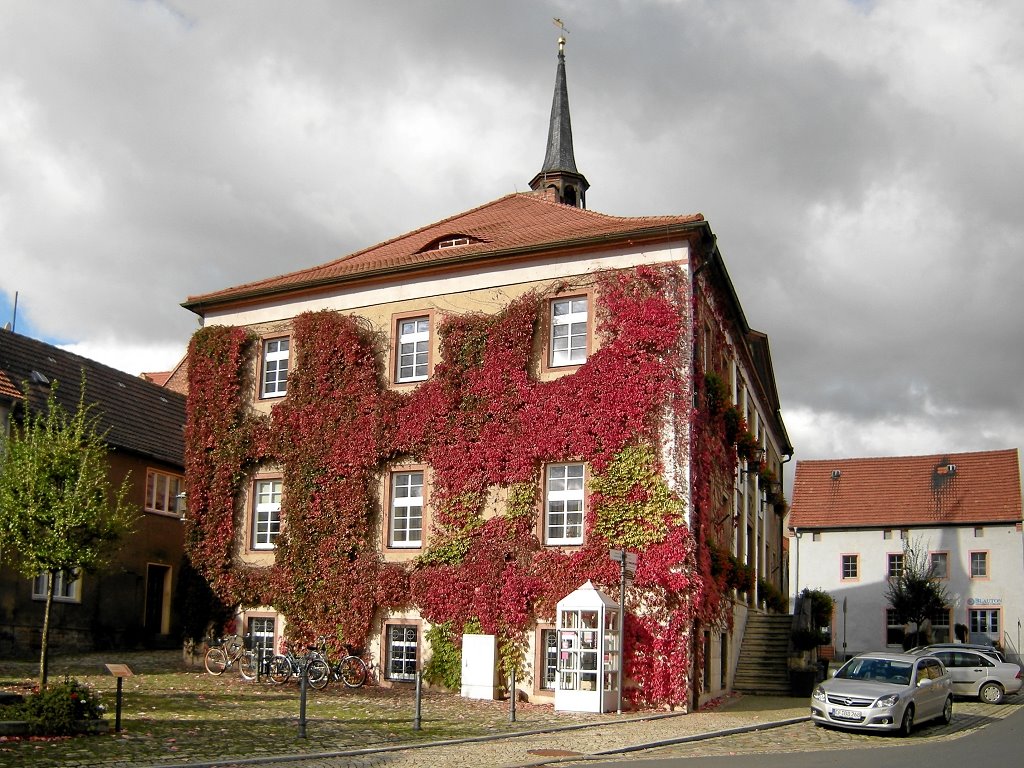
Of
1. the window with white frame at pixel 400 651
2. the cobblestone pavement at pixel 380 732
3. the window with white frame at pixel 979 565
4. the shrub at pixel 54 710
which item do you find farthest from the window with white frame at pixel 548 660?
the window with white frame at pixel 979 565

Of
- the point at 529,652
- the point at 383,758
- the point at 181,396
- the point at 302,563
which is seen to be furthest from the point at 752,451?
the point at 181,396

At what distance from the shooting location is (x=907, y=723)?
18.1 metres

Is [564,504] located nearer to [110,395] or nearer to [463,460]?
[463,460]

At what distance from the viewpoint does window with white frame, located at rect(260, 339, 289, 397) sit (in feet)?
88.4

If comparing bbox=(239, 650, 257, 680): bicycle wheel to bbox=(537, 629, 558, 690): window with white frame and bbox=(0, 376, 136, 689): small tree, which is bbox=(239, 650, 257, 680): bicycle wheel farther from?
bbox=(0, 376, 136, 689): small tree

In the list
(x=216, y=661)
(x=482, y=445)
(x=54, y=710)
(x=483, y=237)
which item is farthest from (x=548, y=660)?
(x=54, y=710)

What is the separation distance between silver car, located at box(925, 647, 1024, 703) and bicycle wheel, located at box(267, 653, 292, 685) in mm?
15902

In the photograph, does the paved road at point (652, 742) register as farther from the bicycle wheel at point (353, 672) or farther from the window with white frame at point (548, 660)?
the bicycle wheel at point (353, 672)

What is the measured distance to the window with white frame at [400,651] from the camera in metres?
23.7

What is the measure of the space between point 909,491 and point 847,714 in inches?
1644

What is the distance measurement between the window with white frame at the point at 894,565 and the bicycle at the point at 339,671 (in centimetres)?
3783

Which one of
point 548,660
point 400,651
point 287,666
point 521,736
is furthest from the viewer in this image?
point 400,651

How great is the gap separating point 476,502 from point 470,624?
2.59 m

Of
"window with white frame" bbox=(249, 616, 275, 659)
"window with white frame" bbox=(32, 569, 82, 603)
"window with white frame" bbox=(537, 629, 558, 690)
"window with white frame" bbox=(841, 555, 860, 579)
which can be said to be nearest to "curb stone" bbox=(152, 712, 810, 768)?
"window with white frame" bbox=(537, 629, 558, 690)
